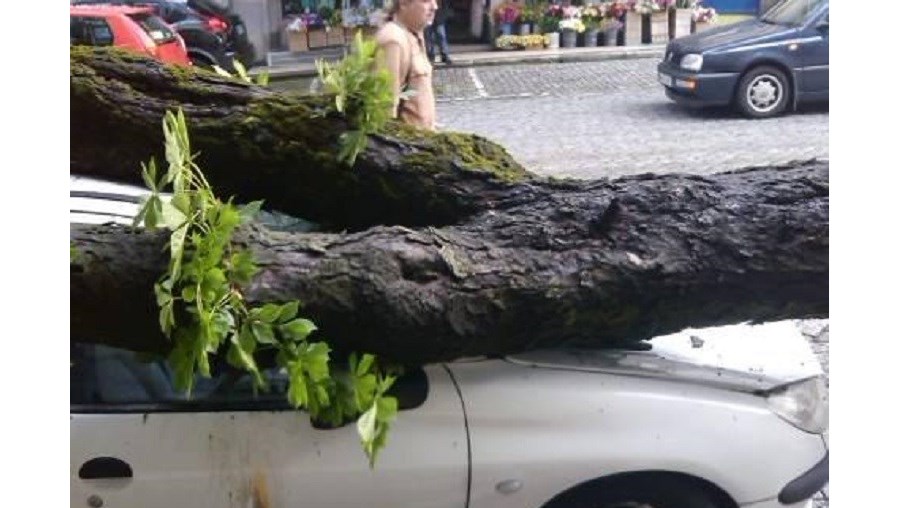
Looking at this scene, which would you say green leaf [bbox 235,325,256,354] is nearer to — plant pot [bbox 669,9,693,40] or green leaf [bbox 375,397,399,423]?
green leaf [bbox 375,397,399,423]

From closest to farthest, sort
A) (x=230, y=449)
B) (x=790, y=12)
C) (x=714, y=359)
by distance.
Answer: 1. (x=230, y=449)
2. (x=714, y=359)
3. (x=790, y=12)

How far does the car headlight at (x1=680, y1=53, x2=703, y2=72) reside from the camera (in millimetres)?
11766

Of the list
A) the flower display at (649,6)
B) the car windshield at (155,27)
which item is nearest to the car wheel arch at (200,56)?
the car windshield at (155,27)

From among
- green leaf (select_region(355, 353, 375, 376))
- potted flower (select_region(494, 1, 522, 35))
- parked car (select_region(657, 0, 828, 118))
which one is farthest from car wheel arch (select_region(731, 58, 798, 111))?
green leaf (select_region(355, 353, 375, 376))

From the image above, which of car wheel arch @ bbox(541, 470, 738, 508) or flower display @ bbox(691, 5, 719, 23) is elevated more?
flower display @ bbox(691, 5, 719, 23)

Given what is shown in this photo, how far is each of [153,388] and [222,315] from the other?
0.44m

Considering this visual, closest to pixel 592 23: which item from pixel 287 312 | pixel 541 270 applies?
pixel 541 270

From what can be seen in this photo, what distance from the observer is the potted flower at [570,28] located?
60.0 ft

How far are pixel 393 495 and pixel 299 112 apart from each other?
4.17 ft

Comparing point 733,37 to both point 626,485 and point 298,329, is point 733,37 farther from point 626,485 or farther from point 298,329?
point 298,329

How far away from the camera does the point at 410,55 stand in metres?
4.52

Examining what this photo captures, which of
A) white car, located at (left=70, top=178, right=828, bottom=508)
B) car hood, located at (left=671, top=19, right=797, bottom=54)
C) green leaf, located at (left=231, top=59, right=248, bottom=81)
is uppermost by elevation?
car hood, located at (left=671, top=19, right=797, bottom=54)

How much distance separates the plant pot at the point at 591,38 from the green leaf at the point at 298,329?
16.3m

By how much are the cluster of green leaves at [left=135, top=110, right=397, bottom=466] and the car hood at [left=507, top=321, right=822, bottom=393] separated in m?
0.53
